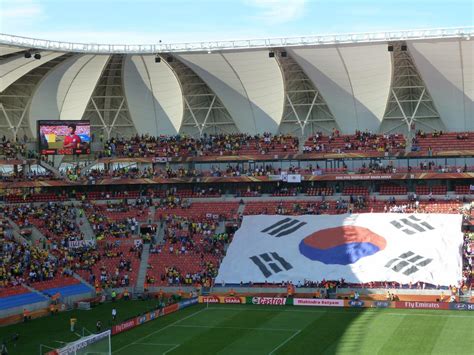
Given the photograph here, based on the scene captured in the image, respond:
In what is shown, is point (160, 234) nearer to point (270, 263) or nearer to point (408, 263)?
point (270, 263)

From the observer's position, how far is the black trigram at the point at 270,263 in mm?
58812

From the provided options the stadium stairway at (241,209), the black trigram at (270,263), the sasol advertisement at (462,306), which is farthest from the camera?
the stadium stairway at (241,209)

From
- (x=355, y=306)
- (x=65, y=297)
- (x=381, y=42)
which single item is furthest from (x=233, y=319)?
(x=381, y=42)

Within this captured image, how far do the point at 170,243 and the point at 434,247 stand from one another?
67.8 feet

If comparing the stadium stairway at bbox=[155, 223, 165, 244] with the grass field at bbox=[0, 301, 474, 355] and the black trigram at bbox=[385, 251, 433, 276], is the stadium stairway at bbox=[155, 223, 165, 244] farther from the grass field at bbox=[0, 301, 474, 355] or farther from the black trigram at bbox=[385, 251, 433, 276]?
→ the black trigram at bbox=[385, 251, 433, 276]

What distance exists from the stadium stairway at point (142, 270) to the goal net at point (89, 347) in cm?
2053

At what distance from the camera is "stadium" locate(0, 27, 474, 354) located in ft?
169

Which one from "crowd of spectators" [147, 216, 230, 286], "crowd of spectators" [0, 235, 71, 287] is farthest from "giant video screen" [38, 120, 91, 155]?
"crowd of spectators" [0, 235, 71, 287]

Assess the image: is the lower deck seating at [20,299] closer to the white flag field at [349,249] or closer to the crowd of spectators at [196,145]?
the white flag field at [349,249]

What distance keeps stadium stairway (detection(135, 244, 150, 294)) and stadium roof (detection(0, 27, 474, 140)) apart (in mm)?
15482

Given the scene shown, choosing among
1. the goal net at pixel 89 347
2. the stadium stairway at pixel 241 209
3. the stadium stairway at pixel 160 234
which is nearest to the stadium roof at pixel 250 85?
the stadium stairway at pixel 241 209

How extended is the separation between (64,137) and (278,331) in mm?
31106

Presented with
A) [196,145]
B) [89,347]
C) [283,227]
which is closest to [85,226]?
[196,145]

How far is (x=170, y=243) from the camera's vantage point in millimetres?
64312
